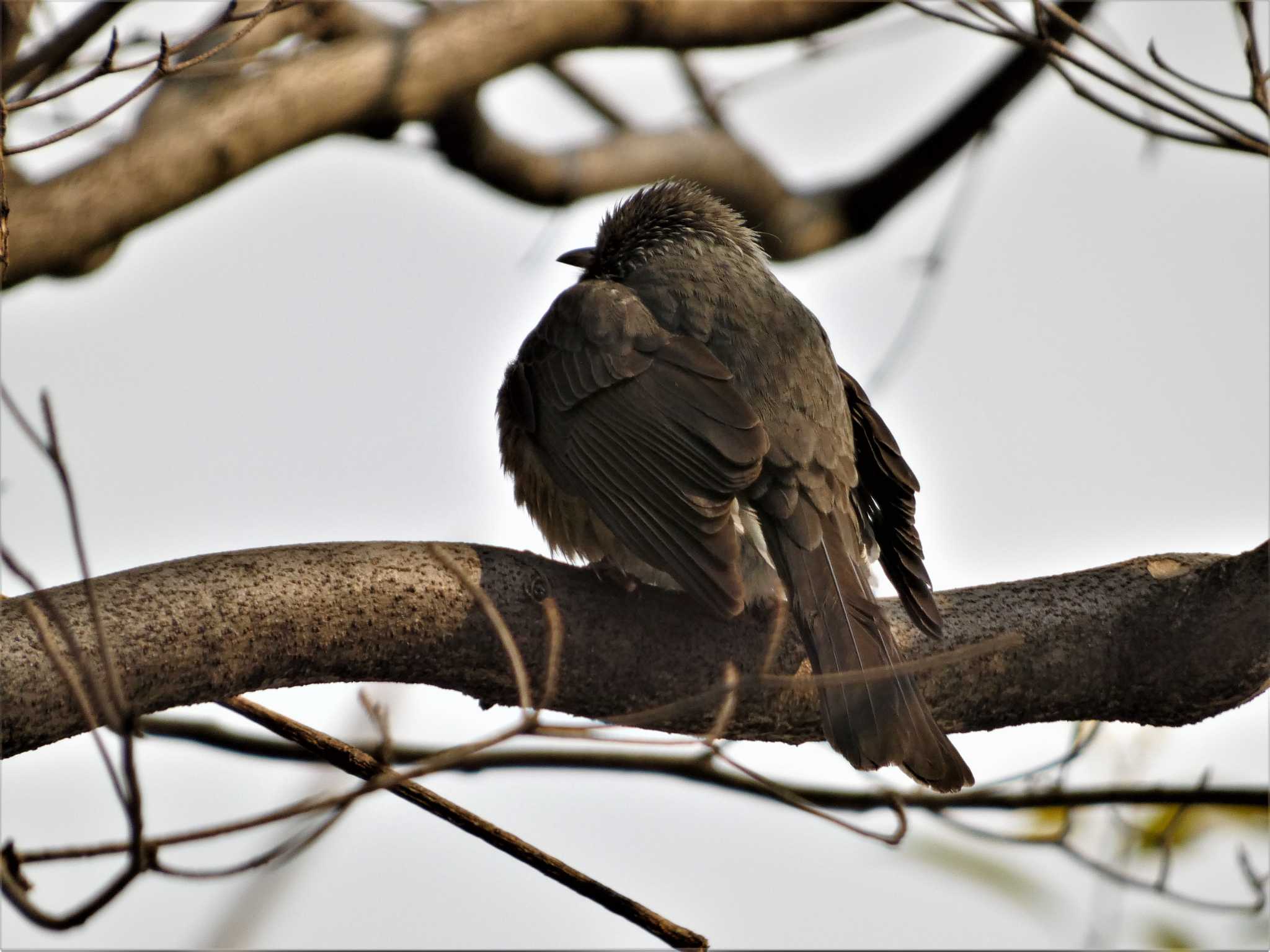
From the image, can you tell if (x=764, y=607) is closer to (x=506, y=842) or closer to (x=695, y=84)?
(x=506, y=842)

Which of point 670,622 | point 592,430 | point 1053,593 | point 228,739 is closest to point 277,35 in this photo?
point 592,430

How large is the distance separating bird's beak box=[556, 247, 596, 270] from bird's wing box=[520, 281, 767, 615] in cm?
79

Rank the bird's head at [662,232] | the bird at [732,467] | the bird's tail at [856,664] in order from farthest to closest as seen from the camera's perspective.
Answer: the bird's head at [662,232] → the bird at [732,467] → the bird's tail at [856,664]

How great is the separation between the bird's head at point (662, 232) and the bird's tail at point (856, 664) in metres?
1.49

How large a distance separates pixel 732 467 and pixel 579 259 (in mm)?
1883

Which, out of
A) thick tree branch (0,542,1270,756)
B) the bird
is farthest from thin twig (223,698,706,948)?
the bird

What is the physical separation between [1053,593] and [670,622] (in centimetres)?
102

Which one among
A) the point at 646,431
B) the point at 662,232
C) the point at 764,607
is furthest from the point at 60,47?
the point at 764,607

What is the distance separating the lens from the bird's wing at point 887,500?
3787mm

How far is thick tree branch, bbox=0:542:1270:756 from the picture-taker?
2922 millimetres

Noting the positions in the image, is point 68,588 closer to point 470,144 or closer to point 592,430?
point 592,430

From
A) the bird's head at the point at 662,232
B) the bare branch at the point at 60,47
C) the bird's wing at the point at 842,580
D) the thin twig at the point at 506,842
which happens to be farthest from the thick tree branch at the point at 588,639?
the bare branch at the point at 60,47

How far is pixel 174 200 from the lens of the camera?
480 centimetres

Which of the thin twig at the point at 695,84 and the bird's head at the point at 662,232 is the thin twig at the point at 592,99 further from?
the bird's head at the point at 662,232
